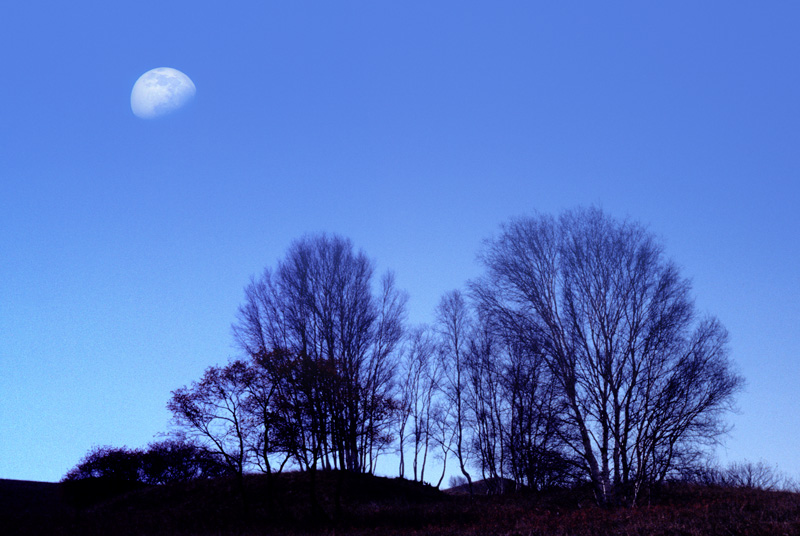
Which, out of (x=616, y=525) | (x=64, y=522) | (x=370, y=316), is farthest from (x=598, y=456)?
(x=64, y=522)

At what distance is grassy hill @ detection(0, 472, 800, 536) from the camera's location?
464 inches

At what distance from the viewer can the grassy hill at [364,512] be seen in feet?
38.7

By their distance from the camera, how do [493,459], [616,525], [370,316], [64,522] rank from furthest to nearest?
[493,459], [370,316], [64,522], [616,525]

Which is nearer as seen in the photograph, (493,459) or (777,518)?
(777,518)

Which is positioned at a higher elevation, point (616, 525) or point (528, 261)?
point (528, 261)

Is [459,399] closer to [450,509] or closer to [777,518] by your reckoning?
[450,509]

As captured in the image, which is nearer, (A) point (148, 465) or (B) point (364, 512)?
(B) point (364, 512)

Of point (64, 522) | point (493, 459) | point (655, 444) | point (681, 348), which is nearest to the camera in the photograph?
point (655, 444)

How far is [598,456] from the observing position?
14078 millimetres

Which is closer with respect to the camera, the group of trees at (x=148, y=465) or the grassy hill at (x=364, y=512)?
the grassy hill at (x=364, y=512)

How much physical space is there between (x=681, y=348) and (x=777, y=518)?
A: 447 cm

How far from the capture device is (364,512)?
19.3m

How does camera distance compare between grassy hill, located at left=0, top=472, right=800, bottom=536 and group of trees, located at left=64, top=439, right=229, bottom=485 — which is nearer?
grassy hill, located at left=0, top=472, right=800, bottom=536

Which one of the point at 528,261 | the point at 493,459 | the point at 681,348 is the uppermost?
the point at 528,261
